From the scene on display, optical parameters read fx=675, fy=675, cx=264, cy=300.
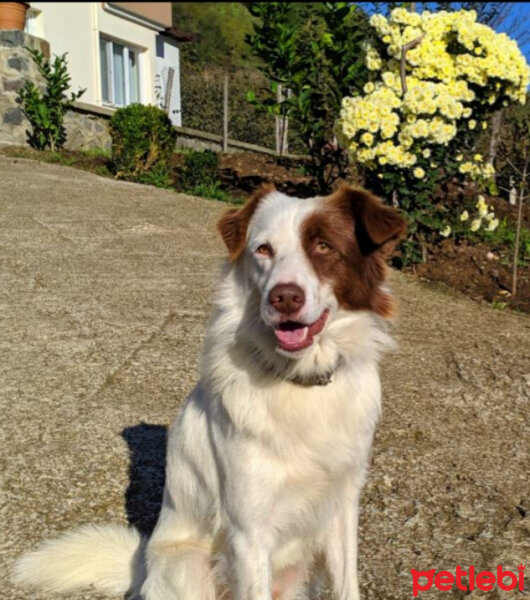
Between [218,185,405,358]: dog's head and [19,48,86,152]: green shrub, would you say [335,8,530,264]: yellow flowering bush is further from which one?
[19,48,86,152]: green shrub

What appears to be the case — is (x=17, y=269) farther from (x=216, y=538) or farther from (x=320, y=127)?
(x=216, y=538)

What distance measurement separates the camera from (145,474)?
3500mm

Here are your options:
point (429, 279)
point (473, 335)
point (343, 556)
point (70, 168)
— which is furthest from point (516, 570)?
point (70, 168)

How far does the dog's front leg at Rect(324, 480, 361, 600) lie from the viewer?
2402 millimetres

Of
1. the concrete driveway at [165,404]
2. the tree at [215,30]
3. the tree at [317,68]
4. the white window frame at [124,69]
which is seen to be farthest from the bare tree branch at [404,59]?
the tree at [215,30]

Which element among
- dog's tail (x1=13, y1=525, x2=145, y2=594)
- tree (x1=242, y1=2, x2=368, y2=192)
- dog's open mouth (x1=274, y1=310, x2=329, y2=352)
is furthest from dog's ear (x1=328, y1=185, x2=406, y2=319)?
tree (x1=242, y1=2, x2=368, y2=192)

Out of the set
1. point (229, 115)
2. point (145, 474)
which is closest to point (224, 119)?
point (229, 115)

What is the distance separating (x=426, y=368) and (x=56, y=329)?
2937 mm

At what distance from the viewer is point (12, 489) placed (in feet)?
10.8

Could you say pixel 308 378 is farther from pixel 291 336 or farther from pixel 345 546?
pixel 345 546

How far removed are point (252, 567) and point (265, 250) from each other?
1041 mm

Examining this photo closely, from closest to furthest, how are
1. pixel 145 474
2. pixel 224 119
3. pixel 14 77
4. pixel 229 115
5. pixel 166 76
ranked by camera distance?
1. pixel 145 474
2. pixel 14 77
3. pixel 224 119
4. pixel 229 115
5. pixel 166 76

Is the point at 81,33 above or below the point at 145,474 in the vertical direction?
above

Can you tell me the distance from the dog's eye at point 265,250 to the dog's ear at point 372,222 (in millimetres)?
330
